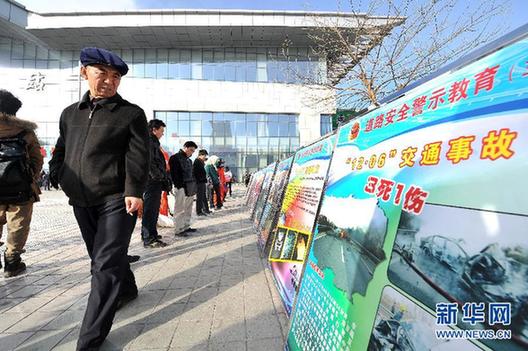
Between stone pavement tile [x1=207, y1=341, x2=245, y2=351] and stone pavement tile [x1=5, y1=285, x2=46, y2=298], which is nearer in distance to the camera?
stone pavement tile [x1=207, y1=341, x2=245, y2=351]

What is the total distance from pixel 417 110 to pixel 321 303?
1.02m

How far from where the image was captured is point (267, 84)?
94.9ft

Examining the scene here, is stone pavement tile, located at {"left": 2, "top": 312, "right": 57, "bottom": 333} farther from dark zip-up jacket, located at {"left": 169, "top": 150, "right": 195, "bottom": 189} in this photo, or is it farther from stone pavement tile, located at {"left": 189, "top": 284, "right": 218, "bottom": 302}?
dark zip-up jacket, located at {"left": 169, "top": 150, "right": 195, "bottom": 189}

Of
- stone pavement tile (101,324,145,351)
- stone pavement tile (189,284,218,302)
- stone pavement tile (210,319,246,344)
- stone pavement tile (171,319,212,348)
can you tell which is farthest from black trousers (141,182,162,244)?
stone pavement tile (210,319,246,344)

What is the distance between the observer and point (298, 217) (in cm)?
258

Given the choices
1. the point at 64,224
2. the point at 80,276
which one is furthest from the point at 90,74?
the point at 64,224

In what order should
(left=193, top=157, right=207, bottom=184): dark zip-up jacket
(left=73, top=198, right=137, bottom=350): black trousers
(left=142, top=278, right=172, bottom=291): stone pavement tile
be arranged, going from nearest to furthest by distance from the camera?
(left=73, top=198, right=137, bottom=350): black trousers < (left=142, top=278, right=172, bottom=291): stone pavement tile < (left=193, top=157, right=207, bottom=184): dark zip-up jacket

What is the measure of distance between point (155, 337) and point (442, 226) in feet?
6.92

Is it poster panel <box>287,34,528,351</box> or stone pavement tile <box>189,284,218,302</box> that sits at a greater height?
poster panel <box>287,34,528,351</box>

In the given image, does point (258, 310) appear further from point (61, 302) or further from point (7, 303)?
point (7, 303)

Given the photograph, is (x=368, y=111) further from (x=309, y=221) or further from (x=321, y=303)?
(x=321, y=303)

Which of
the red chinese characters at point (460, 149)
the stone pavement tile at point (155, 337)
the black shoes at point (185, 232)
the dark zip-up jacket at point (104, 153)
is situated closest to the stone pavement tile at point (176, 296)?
the stone pavement tile at point (155, 337)

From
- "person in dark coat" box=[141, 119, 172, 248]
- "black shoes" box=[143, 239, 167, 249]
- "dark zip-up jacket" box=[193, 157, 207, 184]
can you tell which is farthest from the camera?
"dark zip-up jacket" box=[193, 157, 207, 184]

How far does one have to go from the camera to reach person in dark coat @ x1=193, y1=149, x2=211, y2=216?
819cm
